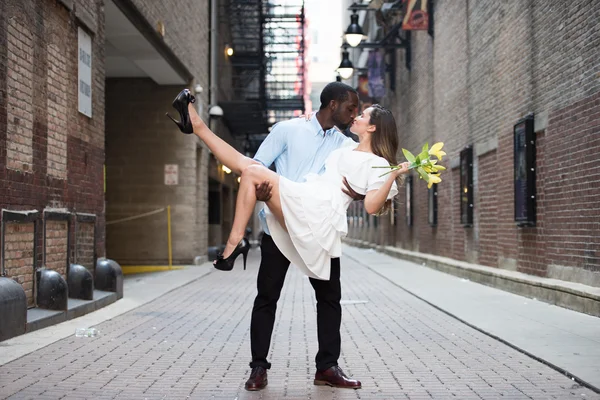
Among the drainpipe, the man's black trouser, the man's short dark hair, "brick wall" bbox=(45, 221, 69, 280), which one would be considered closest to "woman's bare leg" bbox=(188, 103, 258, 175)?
the man's black trouser

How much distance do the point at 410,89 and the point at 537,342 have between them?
2193cm

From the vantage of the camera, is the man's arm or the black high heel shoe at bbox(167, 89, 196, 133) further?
the man's arm

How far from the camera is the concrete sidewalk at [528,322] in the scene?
694cm

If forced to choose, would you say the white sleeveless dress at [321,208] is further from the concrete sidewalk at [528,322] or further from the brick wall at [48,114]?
the brick wall at [48,114]

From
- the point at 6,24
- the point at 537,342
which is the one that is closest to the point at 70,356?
the point at 6,24

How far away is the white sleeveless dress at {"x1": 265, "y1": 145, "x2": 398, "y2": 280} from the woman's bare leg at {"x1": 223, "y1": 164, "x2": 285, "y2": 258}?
0.05 metres

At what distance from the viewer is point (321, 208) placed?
550cm

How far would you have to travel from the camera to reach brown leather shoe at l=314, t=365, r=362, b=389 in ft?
18.8

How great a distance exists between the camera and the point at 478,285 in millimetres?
15578

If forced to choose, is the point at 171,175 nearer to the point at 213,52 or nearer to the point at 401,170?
the point at 213,52

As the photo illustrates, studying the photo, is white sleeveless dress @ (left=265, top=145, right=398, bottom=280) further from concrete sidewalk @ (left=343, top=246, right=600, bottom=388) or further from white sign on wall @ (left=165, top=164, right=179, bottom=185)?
white sign on wall @ (left=165, top=164, right=179, bottom=185)

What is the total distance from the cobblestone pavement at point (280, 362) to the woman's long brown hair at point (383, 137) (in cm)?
137

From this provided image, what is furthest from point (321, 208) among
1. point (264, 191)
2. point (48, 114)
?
point (48, 114)

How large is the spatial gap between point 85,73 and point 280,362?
6720 mm
